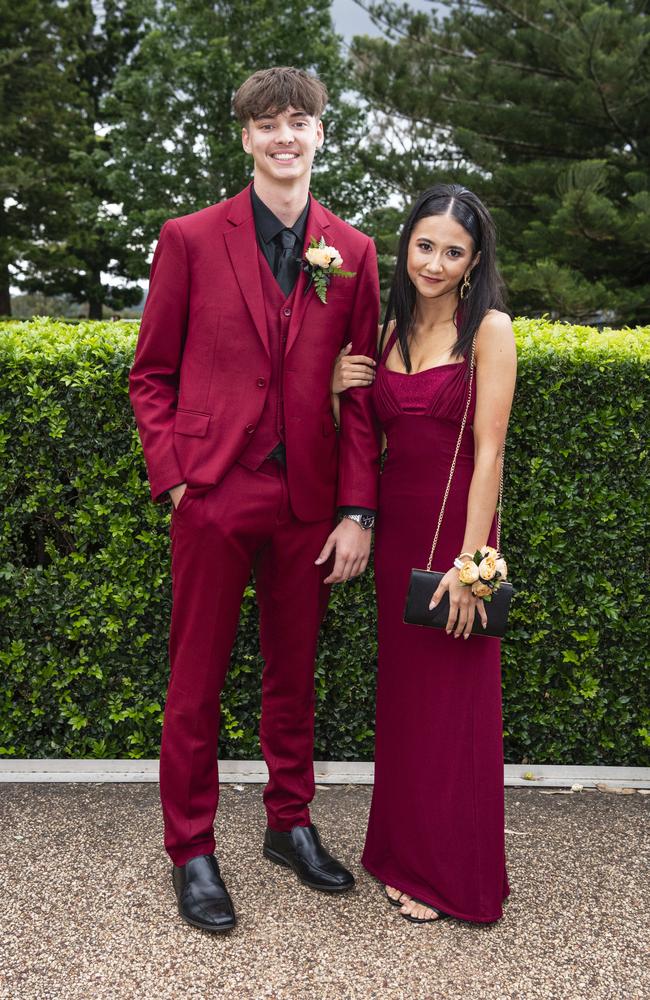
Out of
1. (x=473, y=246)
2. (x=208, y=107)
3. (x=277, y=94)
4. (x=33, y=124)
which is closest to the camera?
(x=277, y=94)

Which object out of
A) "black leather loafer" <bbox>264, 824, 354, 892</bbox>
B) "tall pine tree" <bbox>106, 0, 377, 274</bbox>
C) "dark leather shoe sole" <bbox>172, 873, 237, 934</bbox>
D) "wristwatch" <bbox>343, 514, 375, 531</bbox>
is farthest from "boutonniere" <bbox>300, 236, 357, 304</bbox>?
"tall pine tree" <bbox>106, 0, 377, 274</bbox>

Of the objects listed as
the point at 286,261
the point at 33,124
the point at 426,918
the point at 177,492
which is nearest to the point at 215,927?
the point at 426,918

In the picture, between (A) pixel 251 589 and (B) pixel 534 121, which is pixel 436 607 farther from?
(B) pixel 534 121

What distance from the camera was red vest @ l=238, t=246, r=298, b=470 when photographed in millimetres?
2729

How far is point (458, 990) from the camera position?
250 cm

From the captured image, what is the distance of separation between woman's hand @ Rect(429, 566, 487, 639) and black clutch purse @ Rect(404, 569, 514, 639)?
0.5 inches

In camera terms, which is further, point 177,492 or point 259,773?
point 259,773

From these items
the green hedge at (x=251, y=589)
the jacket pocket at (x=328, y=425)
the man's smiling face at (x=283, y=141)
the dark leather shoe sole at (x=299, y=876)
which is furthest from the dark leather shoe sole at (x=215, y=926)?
the man's smiling face at (x=283, y=141)

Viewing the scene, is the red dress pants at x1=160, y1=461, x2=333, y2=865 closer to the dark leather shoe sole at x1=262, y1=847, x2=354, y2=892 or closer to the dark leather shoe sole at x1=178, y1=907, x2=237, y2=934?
the dark leather shoe sole at x1=178, y1=907, x2=237, y2=934

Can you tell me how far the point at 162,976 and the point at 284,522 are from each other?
52.5 inches

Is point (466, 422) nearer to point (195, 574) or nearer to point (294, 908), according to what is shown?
point (195, 574)

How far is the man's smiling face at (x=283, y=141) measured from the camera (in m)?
2.64

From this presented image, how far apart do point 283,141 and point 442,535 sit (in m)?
1.27

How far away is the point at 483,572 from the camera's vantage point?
267cm
